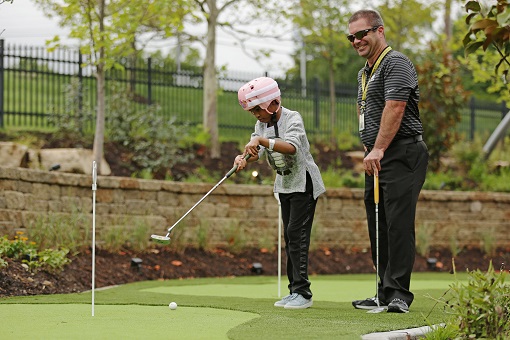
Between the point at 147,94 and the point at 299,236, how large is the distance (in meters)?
9.97

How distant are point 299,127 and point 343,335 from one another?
2.19 m

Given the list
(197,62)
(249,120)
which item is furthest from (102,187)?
(197,62)

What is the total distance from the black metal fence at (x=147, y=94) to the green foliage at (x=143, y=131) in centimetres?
32

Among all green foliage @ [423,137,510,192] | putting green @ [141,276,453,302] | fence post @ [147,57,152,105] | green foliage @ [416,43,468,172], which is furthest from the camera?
green foliage @ [416,43,468,172]

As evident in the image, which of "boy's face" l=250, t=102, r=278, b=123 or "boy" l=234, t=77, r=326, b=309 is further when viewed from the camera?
"boy's face" l=250, t=102, r=278, b=123

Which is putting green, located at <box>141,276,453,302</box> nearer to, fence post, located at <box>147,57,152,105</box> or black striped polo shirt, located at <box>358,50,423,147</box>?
black striped polo shirt, located at <box>358,50,423,147</box>

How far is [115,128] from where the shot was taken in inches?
572

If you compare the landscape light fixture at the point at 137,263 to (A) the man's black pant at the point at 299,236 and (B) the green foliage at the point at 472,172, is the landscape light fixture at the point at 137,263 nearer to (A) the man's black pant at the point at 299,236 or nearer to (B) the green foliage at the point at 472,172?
(A) the man's black pant at the point at 299,236

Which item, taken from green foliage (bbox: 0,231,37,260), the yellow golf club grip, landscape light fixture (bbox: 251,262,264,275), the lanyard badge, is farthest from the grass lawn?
landscape light fixture (bbox: 251,262,264,275)

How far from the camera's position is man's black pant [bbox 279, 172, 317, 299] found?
6.91 m

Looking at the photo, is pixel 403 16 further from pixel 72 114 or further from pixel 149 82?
pixel 72 114

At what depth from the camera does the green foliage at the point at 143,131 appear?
1401cm

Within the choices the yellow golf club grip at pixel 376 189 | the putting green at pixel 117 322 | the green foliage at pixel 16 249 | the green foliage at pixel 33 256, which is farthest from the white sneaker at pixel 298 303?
the green foliage at pixel 16 249

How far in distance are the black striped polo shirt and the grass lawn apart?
48.4 inches
